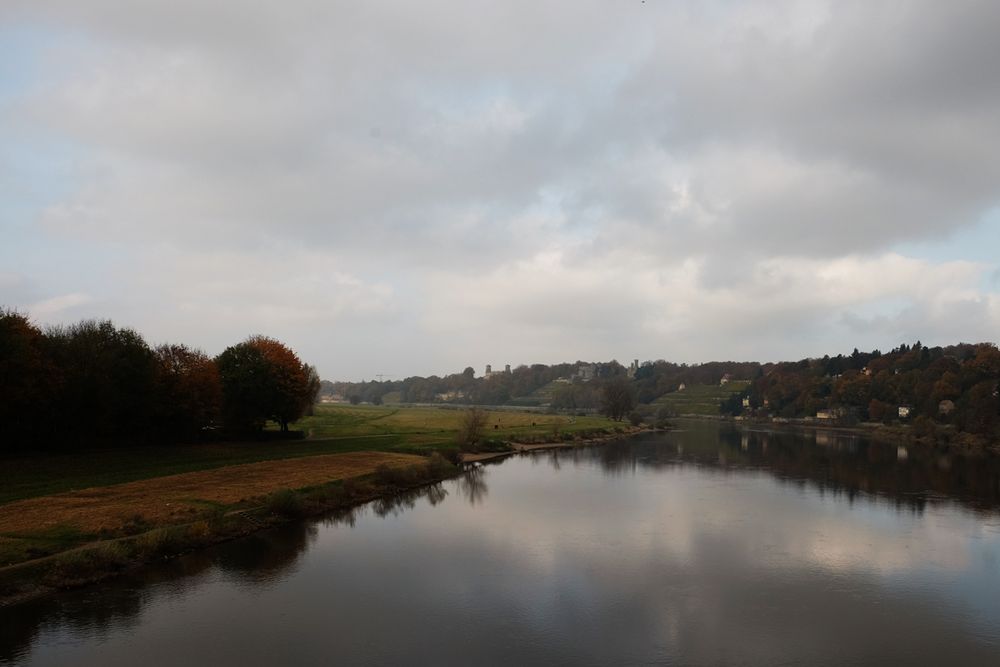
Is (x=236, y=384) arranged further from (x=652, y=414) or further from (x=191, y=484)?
(x=652, y=414)

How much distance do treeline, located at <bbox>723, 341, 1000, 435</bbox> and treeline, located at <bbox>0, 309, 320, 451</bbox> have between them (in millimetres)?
89350

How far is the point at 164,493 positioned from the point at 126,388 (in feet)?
66.3

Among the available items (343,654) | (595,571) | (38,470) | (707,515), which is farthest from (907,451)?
(38,470)

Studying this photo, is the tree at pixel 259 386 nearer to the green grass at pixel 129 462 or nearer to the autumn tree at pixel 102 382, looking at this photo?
the green grass at pixel 129 462

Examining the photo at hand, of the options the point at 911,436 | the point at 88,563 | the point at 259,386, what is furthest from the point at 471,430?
the point at 911,436

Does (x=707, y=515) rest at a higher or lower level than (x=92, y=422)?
lower

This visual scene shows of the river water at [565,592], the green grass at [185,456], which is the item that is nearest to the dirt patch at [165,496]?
the green grass at [185,456]

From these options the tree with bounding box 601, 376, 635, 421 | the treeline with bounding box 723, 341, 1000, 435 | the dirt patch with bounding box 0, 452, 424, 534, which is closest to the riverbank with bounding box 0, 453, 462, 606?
the dirt patch with bounding box 0, 452, 424, 534

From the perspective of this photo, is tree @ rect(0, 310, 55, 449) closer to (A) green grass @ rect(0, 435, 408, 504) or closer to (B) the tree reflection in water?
(A) green grass @ rect(0, 435, 408, 504)

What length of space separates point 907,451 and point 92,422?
8761 centimetres

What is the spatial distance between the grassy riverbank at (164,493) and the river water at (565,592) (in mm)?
1320

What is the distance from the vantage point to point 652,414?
171875mm

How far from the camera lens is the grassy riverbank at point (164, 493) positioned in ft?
72.9

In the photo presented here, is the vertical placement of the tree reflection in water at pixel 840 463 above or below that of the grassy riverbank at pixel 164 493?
below
